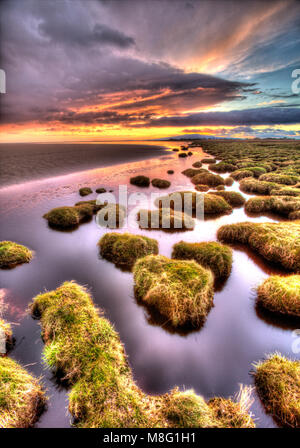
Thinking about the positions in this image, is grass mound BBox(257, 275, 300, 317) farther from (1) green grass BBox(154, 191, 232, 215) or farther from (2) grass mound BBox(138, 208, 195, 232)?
(1) green grass BBox(154, 191, 232, 215)

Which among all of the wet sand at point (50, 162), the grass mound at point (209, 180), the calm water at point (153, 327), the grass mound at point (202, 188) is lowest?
the calm water at point (153, 327)

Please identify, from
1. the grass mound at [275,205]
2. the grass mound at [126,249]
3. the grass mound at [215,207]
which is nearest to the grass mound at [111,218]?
the grass mound at [126,249]

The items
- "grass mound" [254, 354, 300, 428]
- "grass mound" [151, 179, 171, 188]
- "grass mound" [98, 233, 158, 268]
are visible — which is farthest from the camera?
"grass mound" [151, 179, 171, 188]

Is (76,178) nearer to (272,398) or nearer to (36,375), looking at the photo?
(36,375)

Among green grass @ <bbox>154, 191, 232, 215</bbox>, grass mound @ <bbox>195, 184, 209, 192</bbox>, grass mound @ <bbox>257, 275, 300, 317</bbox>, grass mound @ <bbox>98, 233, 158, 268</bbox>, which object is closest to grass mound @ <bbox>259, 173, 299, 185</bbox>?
grass mound @ <bbox>195, 184, 209, 192</bbox>

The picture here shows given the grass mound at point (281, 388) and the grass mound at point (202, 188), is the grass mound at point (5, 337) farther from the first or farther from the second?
the grass mound at point (202, 188)

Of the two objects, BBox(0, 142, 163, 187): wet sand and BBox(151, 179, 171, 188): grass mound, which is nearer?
BBox(151, 179, 171, 188): grass mound

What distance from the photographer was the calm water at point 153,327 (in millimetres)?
4309

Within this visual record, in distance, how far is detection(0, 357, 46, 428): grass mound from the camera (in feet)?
10.4

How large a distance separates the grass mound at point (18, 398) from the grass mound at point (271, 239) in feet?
31.4

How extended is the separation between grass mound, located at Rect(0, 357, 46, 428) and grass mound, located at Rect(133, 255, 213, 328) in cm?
351

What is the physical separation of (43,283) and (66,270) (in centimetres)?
104

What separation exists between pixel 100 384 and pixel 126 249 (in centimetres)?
530
